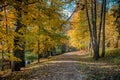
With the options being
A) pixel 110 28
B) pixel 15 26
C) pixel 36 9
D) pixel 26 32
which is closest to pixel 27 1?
pixel 36 9

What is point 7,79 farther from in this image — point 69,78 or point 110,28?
point 110,28

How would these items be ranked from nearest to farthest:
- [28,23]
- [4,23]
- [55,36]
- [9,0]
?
[9,0] < [28,23] < [4,23] < [55,36]

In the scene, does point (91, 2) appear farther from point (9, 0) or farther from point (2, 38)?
point (9, 0)

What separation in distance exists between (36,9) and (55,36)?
3.83 meters

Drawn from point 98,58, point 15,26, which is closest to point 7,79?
point 15,26

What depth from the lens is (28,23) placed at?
46.5 feet

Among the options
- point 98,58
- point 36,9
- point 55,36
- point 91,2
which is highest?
point 91,2

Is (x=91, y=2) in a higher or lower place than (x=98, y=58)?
higher

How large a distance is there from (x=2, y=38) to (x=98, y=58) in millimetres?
15273

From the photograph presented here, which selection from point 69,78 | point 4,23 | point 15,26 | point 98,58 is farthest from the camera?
point 98,58

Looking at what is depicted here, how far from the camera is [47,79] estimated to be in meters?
12.9

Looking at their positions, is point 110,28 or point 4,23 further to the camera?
point 110,28

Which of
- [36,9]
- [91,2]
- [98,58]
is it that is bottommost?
[98,58]

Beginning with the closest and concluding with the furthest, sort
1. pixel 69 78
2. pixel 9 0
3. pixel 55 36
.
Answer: pixel 9 0
pixel 69 78
pixel 55 36
